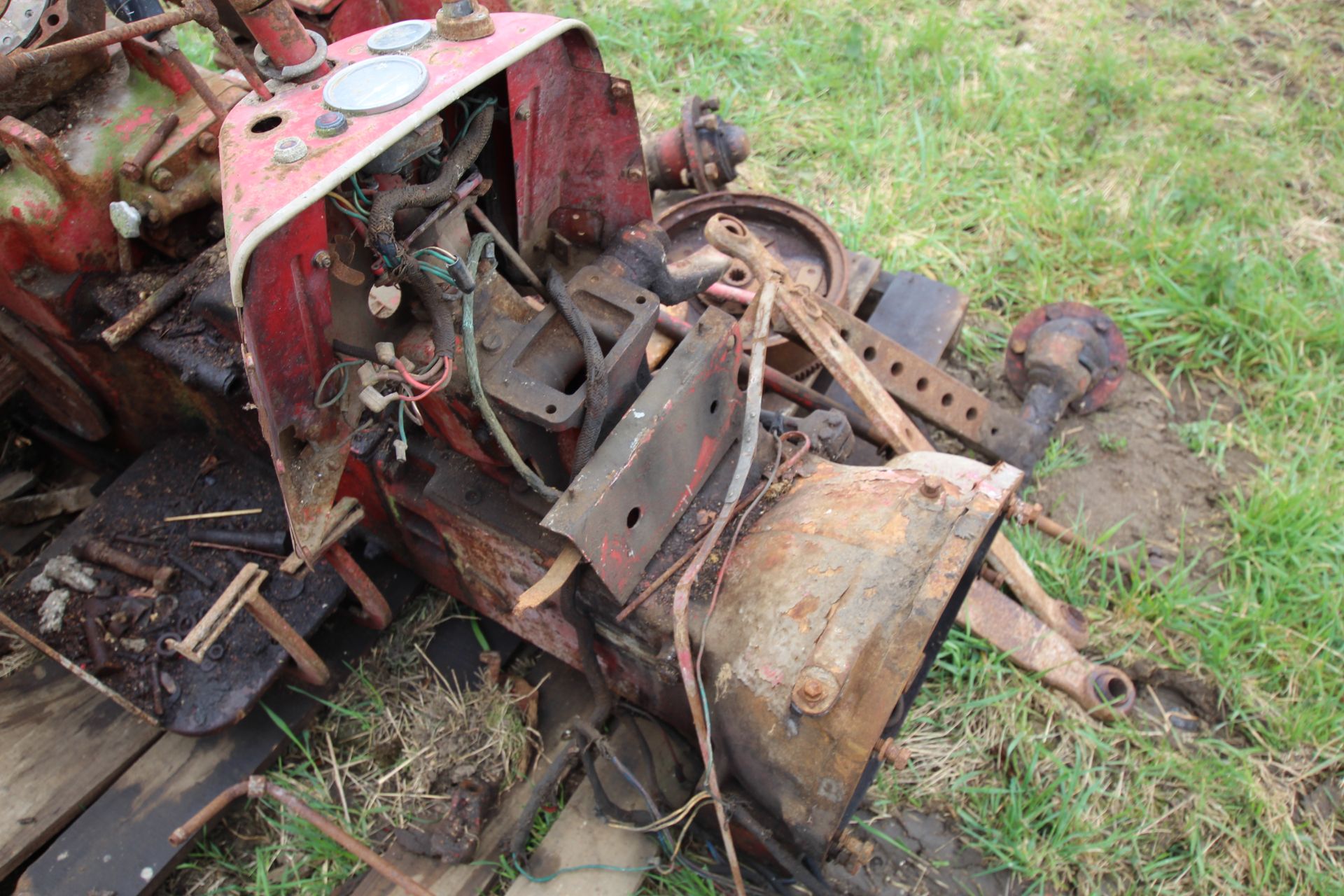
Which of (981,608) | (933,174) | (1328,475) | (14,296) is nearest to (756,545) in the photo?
(981,608)

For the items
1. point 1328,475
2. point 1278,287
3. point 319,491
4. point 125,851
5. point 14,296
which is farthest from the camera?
point 1278,287

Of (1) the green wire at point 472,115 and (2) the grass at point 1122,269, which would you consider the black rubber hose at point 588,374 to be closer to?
(1) the green wire at point 472,115

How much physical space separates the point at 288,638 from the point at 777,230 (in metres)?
1.86

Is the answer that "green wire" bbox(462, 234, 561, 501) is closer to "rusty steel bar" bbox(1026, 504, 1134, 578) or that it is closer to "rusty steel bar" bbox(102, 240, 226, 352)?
"rusty steel bar" bbox(102, 240, 226, 352)

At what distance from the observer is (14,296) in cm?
216

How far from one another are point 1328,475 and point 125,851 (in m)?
3.21

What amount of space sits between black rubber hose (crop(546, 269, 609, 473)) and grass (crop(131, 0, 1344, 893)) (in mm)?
1004

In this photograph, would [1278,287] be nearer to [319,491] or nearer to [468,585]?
[468,585]

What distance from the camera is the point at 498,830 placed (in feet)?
6.81

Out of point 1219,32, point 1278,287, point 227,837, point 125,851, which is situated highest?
point 1219,32

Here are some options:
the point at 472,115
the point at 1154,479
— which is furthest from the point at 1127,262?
the point at 472,115

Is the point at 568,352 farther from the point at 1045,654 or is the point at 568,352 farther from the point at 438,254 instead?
the point at 1045,654

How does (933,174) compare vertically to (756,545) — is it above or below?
below

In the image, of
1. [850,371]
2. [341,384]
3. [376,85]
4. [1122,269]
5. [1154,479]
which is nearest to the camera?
[376,85]
